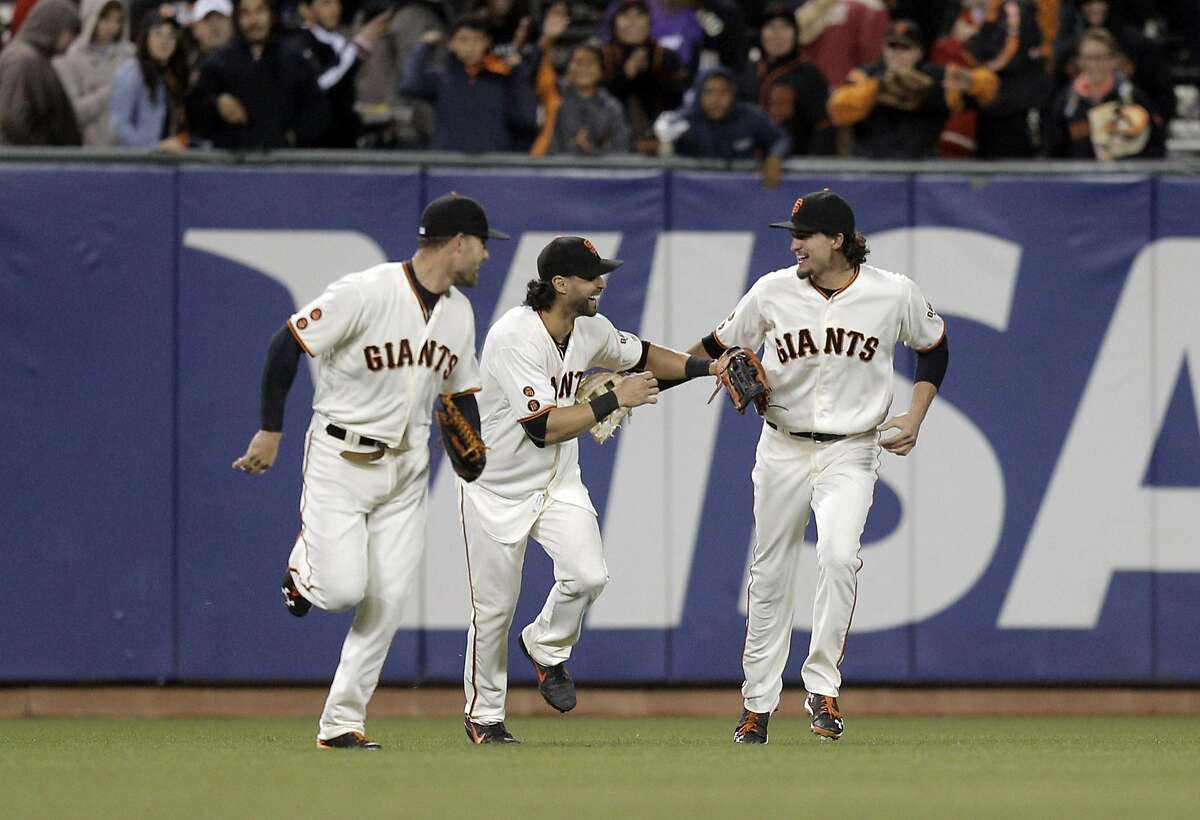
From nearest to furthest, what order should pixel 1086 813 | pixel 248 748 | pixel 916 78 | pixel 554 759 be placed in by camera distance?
pixel 1086 813
pixel 554 759
pixel 248 748
pixel 916 78

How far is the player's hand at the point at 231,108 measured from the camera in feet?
37.4

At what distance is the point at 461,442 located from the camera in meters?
7.91

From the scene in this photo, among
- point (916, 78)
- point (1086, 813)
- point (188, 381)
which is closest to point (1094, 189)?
point (916, 78)

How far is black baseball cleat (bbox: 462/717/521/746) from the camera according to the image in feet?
27.5

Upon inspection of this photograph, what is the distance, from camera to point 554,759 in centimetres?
735

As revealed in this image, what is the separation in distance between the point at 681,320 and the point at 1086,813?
5.66m

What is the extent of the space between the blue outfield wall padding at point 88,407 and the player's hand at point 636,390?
12.2 ft

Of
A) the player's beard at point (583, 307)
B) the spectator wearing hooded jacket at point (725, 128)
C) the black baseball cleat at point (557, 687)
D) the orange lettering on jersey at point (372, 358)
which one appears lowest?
the black baseball cleat at point (557, 687)

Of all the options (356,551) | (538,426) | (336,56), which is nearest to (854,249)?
(538,426)

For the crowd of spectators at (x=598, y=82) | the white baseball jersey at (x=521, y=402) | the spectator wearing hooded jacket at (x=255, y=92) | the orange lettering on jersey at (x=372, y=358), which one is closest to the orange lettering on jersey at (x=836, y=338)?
the white baseball jersey at (x=521, y=402)

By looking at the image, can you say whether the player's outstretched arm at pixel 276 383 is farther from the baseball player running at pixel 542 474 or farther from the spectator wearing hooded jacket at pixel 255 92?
the spectator wearing hooded jacket at pixel 255 92

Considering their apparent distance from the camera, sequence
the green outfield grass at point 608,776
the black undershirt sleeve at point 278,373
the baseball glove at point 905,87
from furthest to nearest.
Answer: the baseball glove at point 905,87, the black undershirt sleeve at point 278,373, the green outfield grass at point 608,776

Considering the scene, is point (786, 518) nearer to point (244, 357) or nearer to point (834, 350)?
point (834, 350)

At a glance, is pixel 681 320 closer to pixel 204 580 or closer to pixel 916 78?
pixel 916 78
